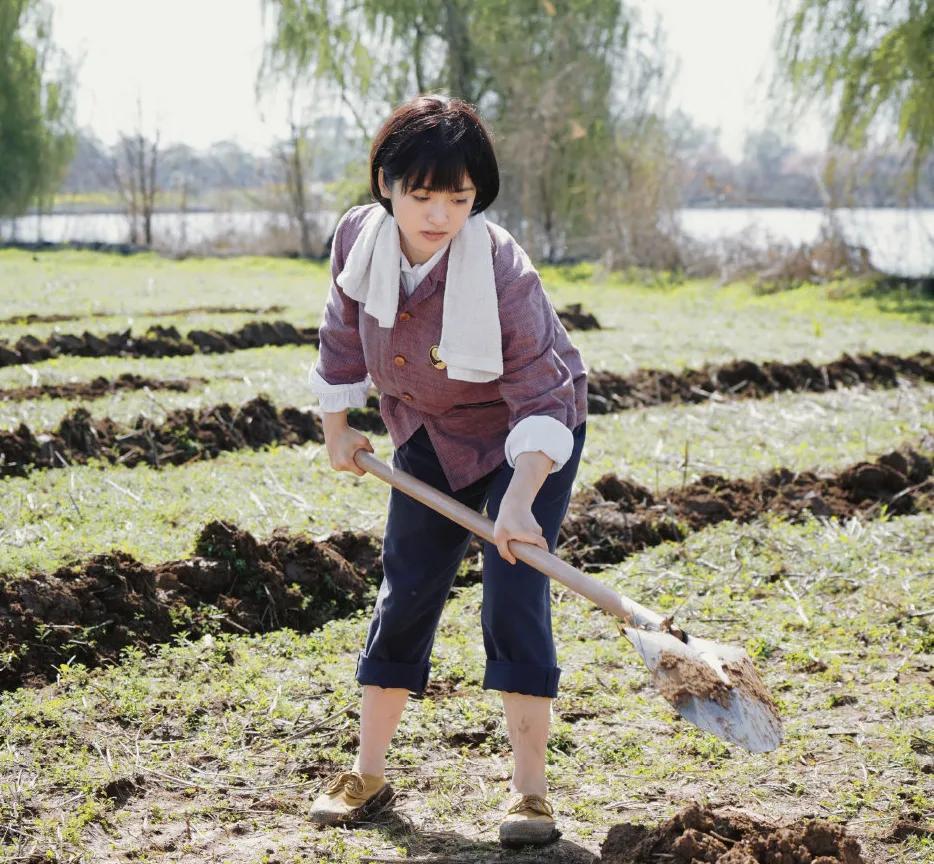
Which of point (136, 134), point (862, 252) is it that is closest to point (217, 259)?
point (136, 134)

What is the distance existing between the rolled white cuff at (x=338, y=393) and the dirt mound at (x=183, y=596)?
4.50 ft

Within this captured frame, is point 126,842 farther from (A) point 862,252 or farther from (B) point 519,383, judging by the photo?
(A) point 862,252

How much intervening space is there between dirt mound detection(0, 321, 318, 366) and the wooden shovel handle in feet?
21.5

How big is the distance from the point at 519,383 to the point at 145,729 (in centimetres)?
159

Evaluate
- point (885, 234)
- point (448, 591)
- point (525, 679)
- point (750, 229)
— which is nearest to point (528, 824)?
point (525, 679)

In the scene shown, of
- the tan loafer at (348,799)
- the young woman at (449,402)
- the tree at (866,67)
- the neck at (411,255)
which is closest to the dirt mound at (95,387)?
the young woman at (449,402)

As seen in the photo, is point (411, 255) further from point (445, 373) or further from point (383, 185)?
point (445, 373)

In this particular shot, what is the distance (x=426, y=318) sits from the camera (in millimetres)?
2824

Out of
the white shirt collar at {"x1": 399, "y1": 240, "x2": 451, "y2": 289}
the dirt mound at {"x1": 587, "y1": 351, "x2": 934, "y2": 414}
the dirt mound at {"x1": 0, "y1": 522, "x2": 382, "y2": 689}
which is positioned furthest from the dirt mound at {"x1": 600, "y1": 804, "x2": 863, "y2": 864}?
the dirt mound at {"x1": 587, "y1": 351, "x2": 934, "y2": 414}

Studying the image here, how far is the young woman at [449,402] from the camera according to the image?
8.82ft

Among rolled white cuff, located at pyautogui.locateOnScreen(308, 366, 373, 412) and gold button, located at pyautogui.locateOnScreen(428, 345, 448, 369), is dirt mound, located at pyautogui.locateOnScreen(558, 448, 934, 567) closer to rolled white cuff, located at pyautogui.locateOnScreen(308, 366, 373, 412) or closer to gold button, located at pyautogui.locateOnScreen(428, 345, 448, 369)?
rolled white cuff, located at pyautogui.locateOnScreen(308, 366, 373, 412)

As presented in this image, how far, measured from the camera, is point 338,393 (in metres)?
3.10

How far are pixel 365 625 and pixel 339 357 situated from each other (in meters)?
1.57

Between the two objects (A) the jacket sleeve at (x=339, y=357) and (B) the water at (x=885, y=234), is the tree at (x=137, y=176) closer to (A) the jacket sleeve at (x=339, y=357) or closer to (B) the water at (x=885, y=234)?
(B) the water at (x=885, y=234)
